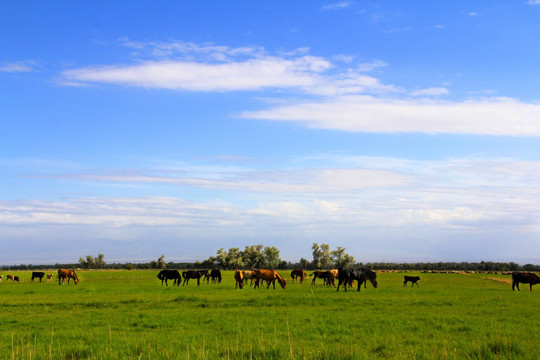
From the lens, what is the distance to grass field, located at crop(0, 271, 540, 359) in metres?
12.1

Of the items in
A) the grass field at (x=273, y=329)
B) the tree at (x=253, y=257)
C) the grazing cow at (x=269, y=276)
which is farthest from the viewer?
the tree at (x=253, y=257)

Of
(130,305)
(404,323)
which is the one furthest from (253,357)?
(130,305)

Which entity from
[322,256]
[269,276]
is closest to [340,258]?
[322,256]

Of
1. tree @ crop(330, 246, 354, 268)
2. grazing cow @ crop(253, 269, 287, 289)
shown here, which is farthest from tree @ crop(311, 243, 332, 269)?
grazing cow @ crop(253, 269, 287, 289)

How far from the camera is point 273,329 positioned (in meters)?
16.2

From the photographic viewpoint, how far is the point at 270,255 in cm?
13575

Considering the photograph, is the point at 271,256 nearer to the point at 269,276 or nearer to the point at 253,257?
the point at 253,257

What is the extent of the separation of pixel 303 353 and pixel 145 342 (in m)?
5.13

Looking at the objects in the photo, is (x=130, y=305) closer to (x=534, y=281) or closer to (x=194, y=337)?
(x=194, y=337)

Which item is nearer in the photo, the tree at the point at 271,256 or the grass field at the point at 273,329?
the grass field at the point at 273,329

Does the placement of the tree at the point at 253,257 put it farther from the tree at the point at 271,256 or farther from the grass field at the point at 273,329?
the grass field at the point at 273,329

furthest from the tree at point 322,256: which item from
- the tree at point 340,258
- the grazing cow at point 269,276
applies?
the grazing cow at point 269,276

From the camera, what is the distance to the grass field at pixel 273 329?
1210 cm

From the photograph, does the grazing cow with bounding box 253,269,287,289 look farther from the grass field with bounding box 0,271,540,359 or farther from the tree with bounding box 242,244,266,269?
the tree with bounding box 242,244,266,269
